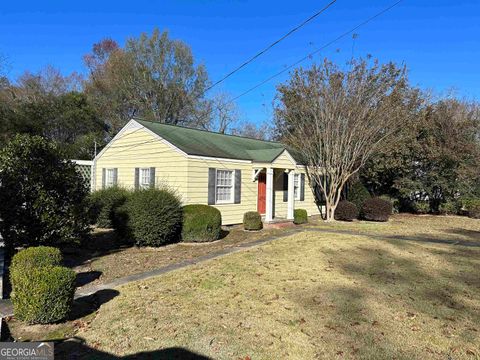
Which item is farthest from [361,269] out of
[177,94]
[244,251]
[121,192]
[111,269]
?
[177,94]

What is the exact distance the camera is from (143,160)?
14.6 meters

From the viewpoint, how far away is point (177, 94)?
30609 mm

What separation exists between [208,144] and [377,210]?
886 centimetres

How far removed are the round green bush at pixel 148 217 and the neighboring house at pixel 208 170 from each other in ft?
7.83

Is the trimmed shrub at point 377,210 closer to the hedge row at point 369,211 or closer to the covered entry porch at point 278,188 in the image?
the hedge row at point 369,211

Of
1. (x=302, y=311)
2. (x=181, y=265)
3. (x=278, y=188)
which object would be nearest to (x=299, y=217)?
(x=278, y=188)

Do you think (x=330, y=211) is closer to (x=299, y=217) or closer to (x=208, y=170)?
(x=299, y=217)

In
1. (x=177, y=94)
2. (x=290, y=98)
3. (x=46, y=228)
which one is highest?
(x=177, y=94)

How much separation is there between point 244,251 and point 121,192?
6041 mm

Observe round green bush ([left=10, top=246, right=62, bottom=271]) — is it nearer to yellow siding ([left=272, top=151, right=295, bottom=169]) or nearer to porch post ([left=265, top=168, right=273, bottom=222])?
porch post ([left=265, top=168, right=273, bottom=222])

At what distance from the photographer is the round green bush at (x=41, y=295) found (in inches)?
171

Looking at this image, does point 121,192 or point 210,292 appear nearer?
point 210,292

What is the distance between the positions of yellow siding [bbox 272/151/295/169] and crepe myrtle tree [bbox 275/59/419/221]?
1474 mm

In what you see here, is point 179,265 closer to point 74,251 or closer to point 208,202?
point 74,251
